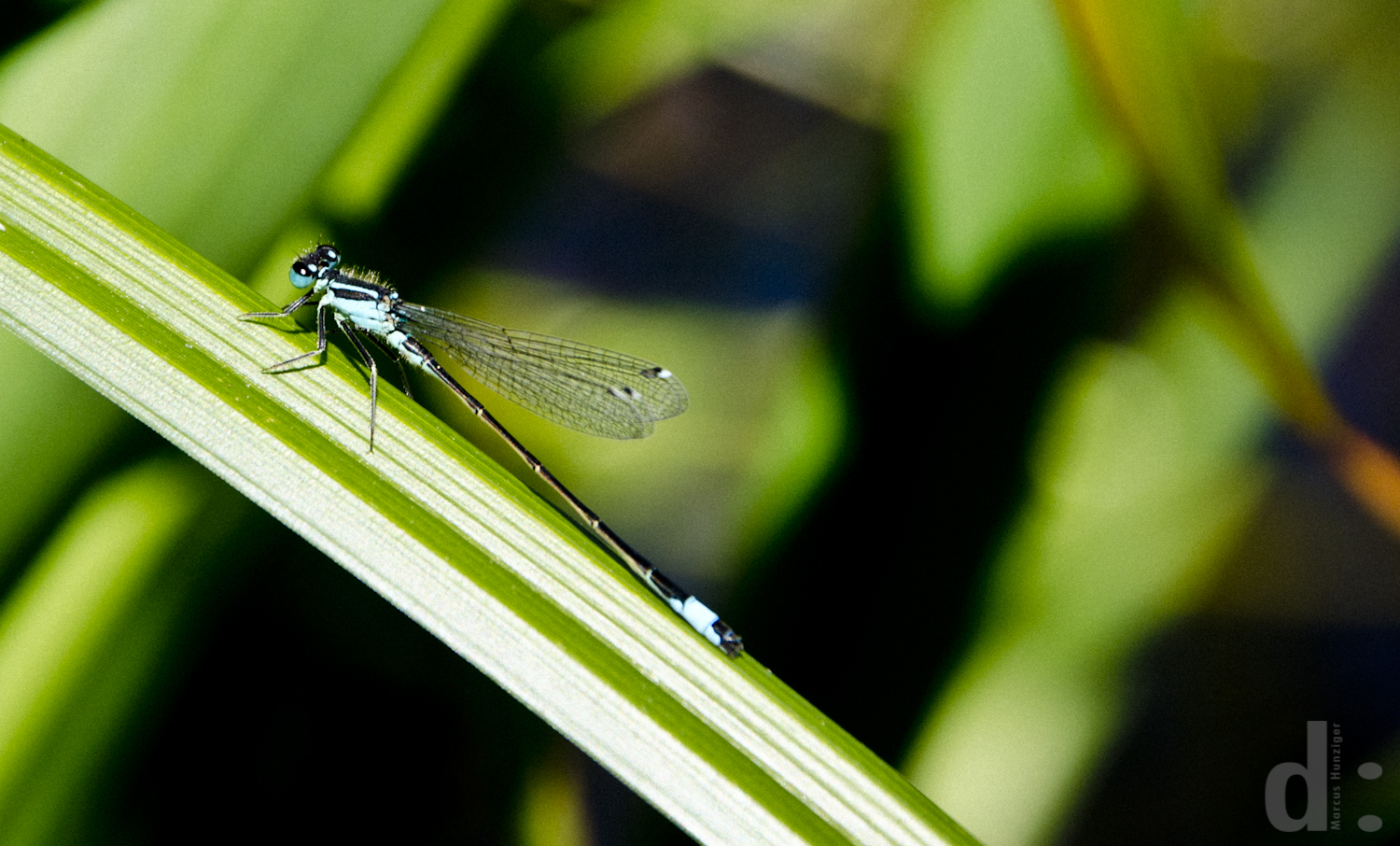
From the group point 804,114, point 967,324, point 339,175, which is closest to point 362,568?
point 339,175

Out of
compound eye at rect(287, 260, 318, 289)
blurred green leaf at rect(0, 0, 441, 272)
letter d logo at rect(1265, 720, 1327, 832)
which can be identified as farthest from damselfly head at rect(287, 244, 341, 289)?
letter d logo at rect(1265, 720, 1327, 832)

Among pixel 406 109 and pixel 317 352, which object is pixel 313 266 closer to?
pixel 406 109

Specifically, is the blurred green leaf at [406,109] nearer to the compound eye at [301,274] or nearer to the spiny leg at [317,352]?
the compound eye at [301,274]

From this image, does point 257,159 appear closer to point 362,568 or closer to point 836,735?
point 362,568

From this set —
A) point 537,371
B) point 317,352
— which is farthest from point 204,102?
point 537,371

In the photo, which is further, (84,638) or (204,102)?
(204,102)

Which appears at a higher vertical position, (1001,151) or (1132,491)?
(1001,151)

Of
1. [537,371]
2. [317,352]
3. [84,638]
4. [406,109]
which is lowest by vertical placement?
[84,638]

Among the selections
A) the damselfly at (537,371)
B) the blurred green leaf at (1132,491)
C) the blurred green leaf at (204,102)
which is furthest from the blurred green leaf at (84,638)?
the blurred green leaf at (1132,491)
